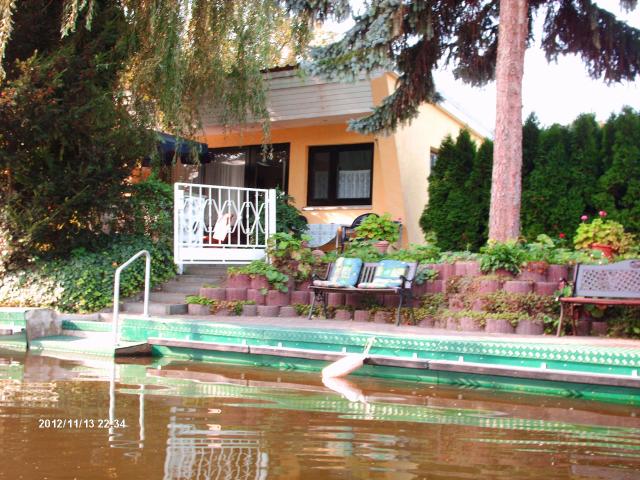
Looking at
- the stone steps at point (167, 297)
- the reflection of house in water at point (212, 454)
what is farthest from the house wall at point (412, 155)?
the reflection of house in water at point (212, 454)

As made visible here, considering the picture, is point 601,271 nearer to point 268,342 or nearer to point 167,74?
point 268,342

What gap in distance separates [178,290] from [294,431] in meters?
7.01

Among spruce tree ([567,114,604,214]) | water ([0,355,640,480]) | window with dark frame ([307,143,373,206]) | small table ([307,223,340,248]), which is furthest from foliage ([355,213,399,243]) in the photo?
water ([0,355,640,480])

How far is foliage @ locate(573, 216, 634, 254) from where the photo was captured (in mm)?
9406

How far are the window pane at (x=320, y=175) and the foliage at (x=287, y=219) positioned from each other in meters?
1.55

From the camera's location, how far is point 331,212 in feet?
48.1

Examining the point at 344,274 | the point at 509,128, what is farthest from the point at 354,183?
the point at 509,128

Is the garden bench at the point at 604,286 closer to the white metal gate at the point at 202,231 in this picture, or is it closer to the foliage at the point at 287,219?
the white metal gate at the point at 202,231

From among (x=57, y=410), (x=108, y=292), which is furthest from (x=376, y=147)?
(x=57, y=410)

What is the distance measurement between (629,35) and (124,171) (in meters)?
8.27

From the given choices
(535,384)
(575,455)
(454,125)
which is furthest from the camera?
(454,125)

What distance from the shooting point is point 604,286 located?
771 centimetres

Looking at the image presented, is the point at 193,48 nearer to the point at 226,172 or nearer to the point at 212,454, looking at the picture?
the point at 226,172

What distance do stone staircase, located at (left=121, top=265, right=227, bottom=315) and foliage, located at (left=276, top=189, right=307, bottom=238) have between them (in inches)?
59.4
